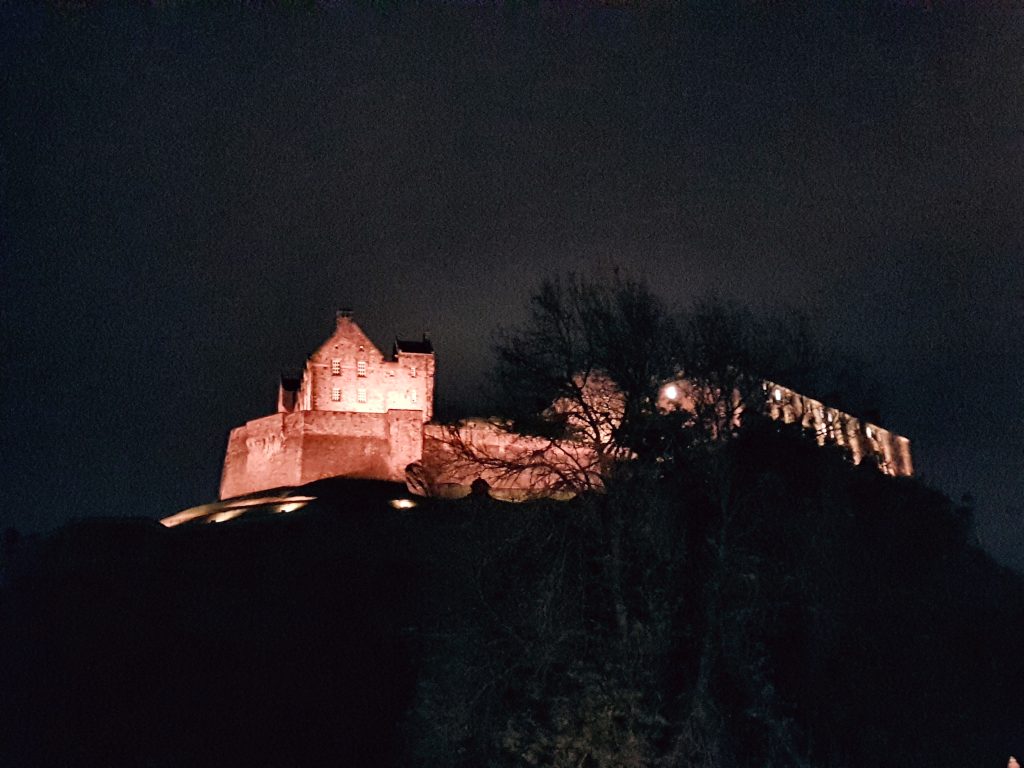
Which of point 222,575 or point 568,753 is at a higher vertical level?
point 222,575

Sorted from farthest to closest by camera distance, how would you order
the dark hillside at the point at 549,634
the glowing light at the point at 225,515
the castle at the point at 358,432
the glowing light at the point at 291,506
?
the castle at the point at 358,432, the glowing light at the point at 225,515, the glowing light at the point at 291,506, the dark hillside at the point at 549,634

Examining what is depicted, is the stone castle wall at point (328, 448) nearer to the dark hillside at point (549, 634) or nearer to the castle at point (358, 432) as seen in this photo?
the castle at point (358, 432)

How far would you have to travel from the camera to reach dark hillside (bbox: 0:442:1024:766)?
1959 cm

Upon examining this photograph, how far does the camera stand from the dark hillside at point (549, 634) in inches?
771

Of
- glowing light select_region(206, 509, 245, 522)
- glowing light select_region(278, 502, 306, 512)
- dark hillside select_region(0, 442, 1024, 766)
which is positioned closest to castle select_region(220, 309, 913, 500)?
glowing light select_region(206, 509, 245, 522)

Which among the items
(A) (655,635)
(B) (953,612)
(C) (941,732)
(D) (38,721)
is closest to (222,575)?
(D) (38,721)

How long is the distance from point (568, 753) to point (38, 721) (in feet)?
61.4

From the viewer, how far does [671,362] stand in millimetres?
22516

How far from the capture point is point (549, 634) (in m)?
19.7

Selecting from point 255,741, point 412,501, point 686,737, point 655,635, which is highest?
point 412,501

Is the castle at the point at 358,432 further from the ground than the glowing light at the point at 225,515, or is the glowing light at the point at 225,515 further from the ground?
the castle at the point at 358,432

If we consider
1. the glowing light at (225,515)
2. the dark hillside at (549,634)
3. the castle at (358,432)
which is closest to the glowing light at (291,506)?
the glowing light at (225,515)

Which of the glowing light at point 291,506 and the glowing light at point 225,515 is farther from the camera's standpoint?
the glowing light at point 225,515

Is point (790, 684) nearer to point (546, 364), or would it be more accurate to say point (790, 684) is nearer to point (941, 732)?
point (941, 732)
